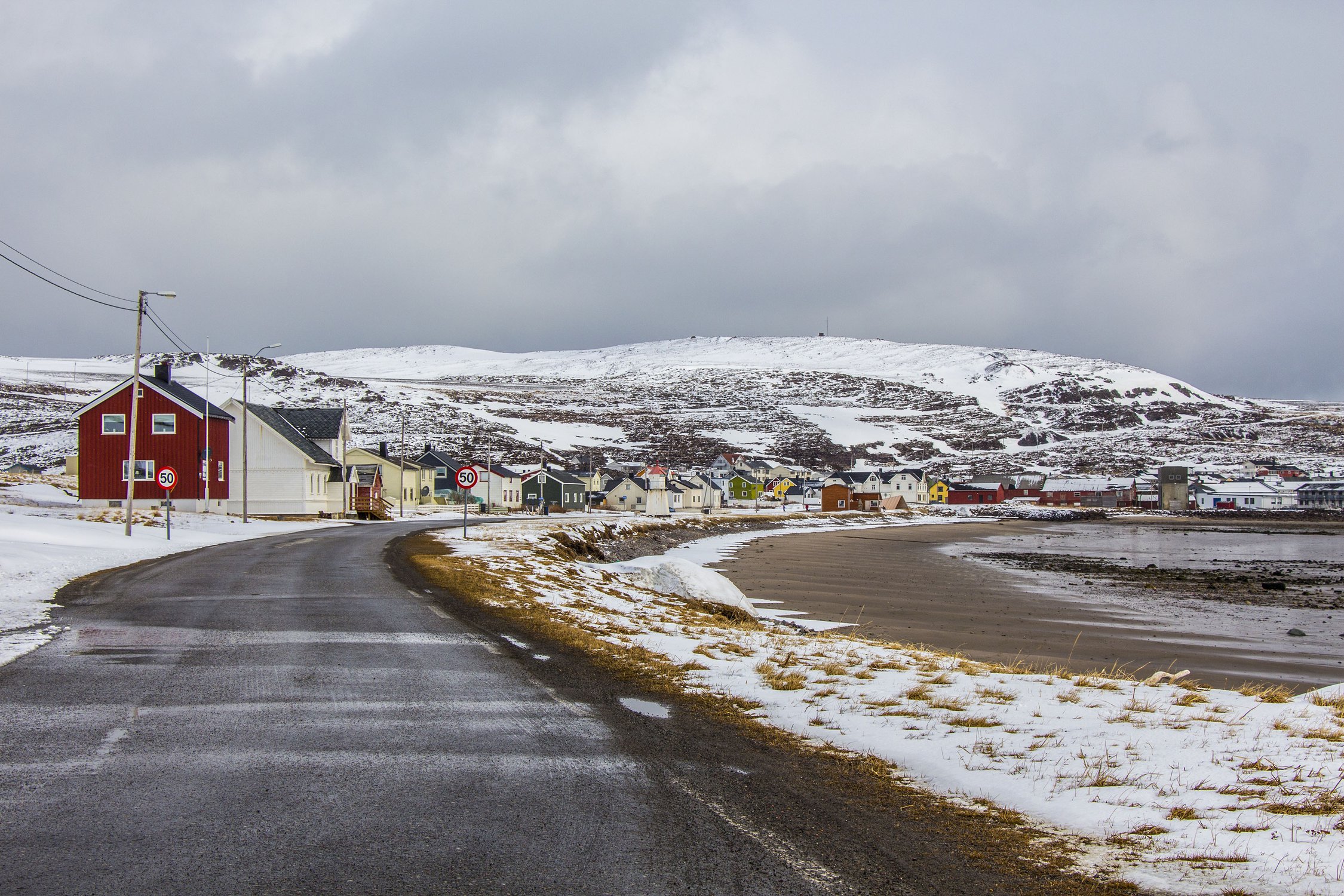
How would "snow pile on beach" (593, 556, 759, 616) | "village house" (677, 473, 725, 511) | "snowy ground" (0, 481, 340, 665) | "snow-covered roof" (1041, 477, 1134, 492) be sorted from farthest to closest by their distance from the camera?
"snow-covered roof" (1041, 477, 1134, 492), "village house" (677, 473, 725, 511), "snow pile on beach" (593, 556, 759, 616), "snowy ground" (0, 481, 340, 665)

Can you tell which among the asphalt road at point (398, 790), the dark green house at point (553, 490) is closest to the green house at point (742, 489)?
the dark green house at point (553, 490)

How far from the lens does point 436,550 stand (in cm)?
3019

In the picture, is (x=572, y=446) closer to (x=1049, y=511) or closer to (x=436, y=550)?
(x=1049, y=511)

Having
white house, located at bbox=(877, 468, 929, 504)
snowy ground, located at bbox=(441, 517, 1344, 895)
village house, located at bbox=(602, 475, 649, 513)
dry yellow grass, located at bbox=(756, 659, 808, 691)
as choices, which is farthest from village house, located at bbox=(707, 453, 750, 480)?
dry yellow grass, located at bbox=(756, 659, 808, 691)

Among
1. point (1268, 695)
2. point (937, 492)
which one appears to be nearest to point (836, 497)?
point (937, 492)

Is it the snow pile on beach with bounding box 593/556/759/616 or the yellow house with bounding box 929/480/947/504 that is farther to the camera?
the yellow house with bounding box 929/480/947/504

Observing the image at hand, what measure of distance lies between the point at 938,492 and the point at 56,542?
485 feet

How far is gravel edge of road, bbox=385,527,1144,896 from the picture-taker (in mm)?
5305

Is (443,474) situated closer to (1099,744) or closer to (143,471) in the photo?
(143,471)

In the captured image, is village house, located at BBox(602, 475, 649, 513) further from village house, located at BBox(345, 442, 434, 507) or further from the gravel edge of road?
the gravel edge of road

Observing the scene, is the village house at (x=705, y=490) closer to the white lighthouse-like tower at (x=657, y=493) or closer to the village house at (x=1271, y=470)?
the white lighthouse-like tower at (x=657, y=493)

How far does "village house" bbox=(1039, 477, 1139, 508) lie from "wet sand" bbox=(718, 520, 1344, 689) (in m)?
125

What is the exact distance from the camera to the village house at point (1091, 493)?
156500mm

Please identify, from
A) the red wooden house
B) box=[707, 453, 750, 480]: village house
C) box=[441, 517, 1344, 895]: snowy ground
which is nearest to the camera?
box=[441, 517, 1344, 895]: snowy ground
